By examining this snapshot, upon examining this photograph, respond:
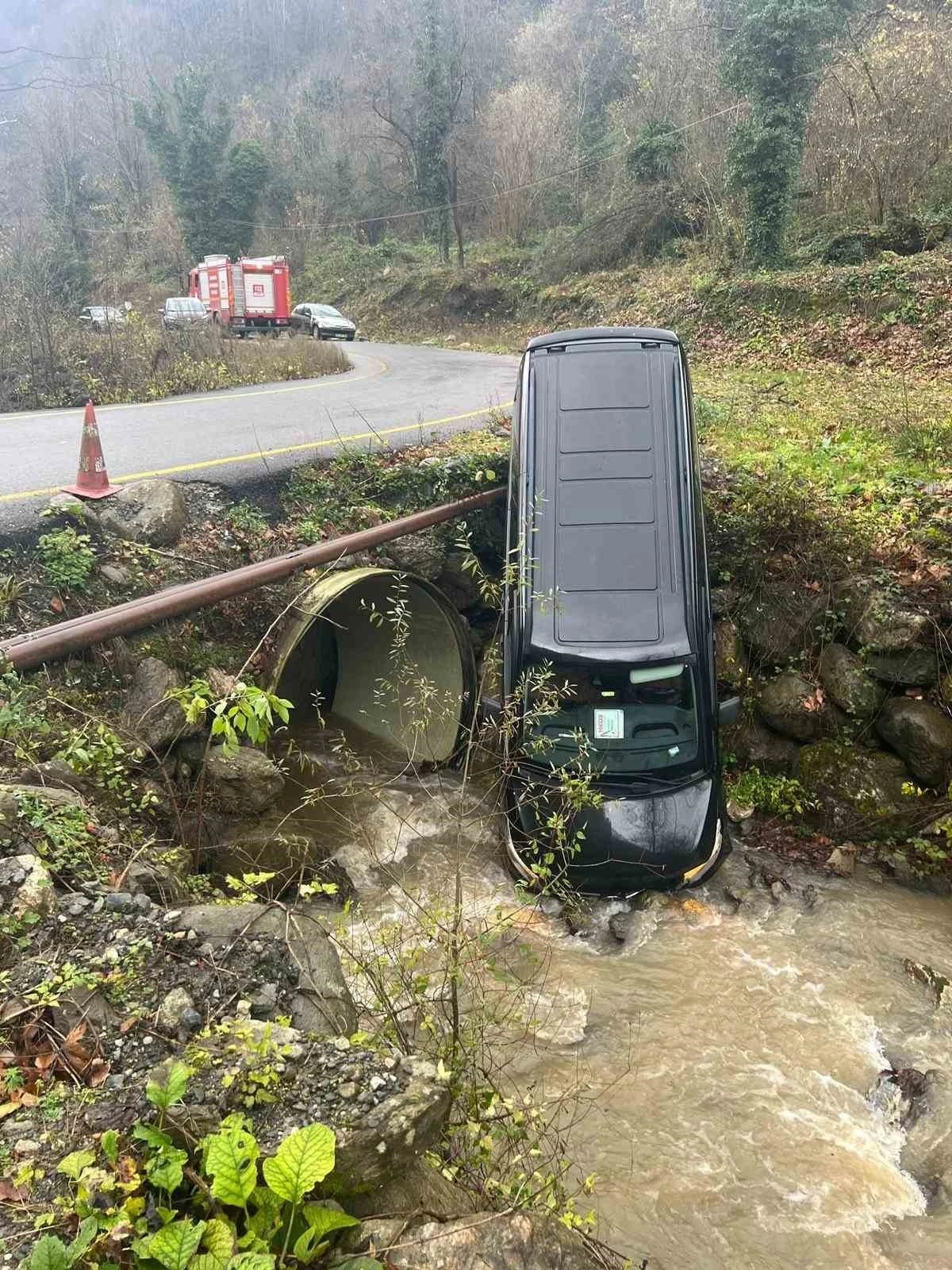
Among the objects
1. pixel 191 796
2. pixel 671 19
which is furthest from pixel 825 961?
pixel 671 19

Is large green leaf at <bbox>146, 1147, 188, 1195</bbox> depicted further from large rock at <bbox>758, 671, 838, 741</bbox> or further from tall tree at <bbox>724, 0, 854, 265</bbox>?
tall tree at <bbox>724, 0, 854, 265</bbox>

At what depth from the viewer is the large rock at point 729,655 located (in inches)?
306

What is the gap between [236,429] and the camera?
991 cm

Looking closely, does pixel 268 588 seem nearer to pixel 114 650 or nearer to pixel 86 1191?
pixel 114 650

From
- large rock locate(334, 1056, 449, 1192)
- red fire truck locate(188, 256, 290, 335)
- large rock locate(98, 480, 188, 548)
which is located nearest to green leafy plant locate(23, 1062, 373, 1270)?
large rock locate(334, 1056, 449, 1192)

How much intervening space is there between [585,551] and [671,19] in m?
33.5

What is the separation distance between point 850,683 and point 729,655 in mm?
1105

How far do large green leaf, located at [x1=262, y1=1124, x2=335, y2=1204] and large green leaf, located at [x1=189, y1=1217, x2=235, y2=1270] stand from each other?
152 millimetres

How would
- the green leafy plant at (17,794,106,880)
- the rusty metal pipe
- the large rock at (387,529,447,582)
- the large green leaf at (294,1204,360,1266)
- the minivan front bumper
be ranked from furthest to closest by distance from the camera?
the large rock at (387,529,447,582) < the minivan front bumper < the rusty metal pipe < the green leafy plant at (17,794,106,880) < the large green leaf at (294,1204,360,1266)

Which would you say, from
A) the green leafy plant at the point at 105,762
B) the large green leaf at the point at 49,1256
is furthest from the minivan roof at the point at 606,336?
the large green leaf at the point at 49,1256

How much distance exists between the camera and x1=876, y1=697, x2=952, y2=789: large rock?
6.69 metres

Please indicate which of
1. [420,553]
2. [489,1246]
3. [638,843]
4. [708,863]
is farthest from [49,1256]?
[420,553]

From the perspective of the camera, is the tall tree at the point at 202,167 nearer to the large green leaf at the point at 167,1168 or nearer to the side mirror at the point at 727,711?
the side mirror at the point at 727,711

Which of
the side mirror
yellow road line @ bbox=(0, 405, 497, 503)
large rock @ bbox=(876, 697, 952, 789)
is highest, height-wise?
yellow road line @ bbox=(0, 405, 497, 503)
